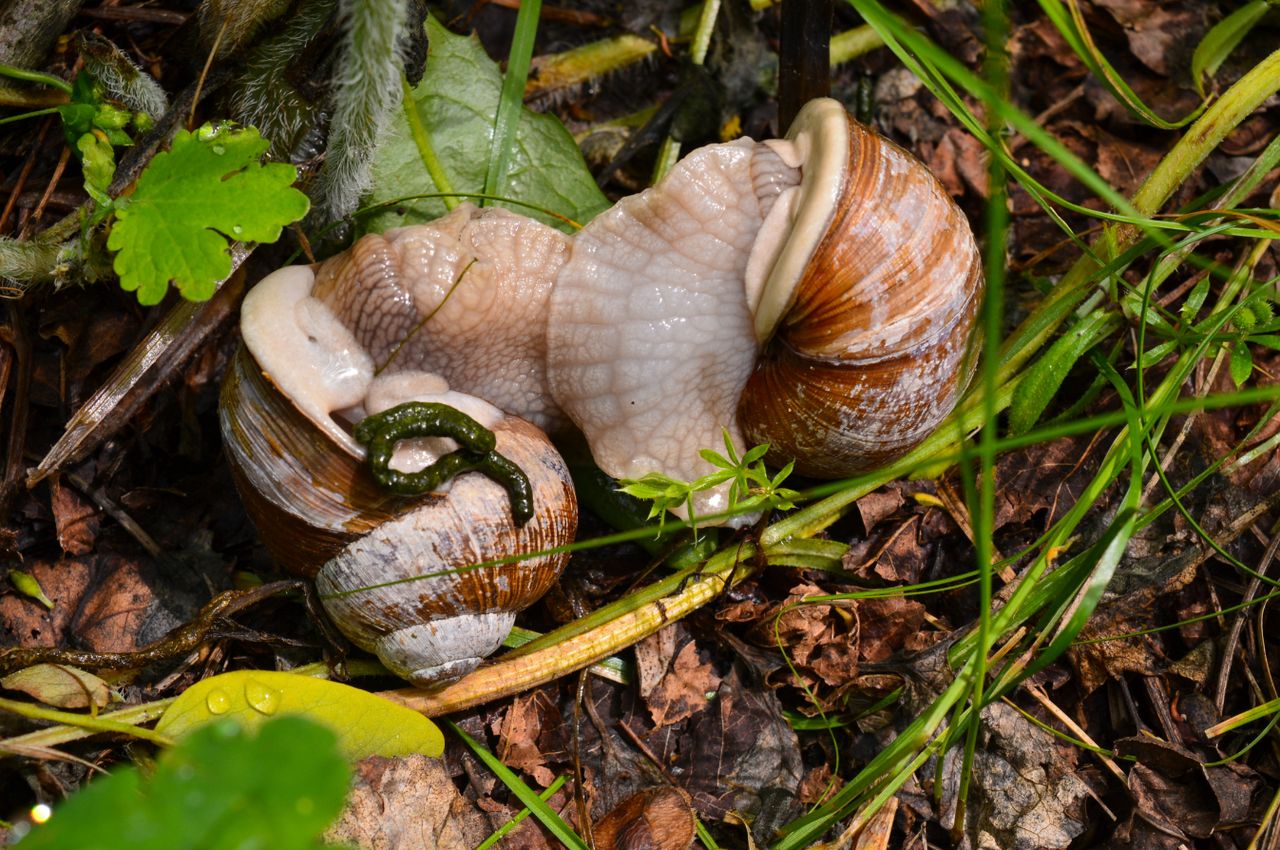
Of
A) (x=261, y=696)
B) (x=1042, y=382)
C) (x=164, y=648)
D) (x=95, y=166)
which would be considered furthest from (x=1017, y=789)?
(x=95, y=166)

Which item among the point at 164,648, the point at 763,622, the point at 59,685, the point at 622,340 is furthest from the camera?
the point at 763,622

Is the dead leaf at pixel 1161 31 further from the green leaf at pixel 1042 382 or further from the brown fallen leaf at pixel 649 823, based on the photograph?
the brown fallen leaf at pixel 649 823

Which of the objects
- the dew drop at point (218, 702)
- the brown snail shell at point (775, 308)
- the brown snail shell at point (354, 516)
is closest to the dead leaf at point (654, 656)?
the brown snail shell at point (775, 308)

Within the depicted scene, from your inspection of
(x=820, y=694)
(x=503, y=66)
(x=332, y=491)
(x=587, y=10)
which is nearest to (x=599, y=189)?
(x=503, y=66)

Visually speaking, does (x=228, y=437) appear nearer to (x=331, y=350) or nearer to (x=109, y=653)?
(x=331, y=350)

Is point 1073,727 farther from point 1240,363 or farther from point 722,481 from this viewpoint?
point 722,481

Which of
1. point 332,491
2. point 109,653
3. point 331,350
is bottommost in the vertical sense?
point 109,653
